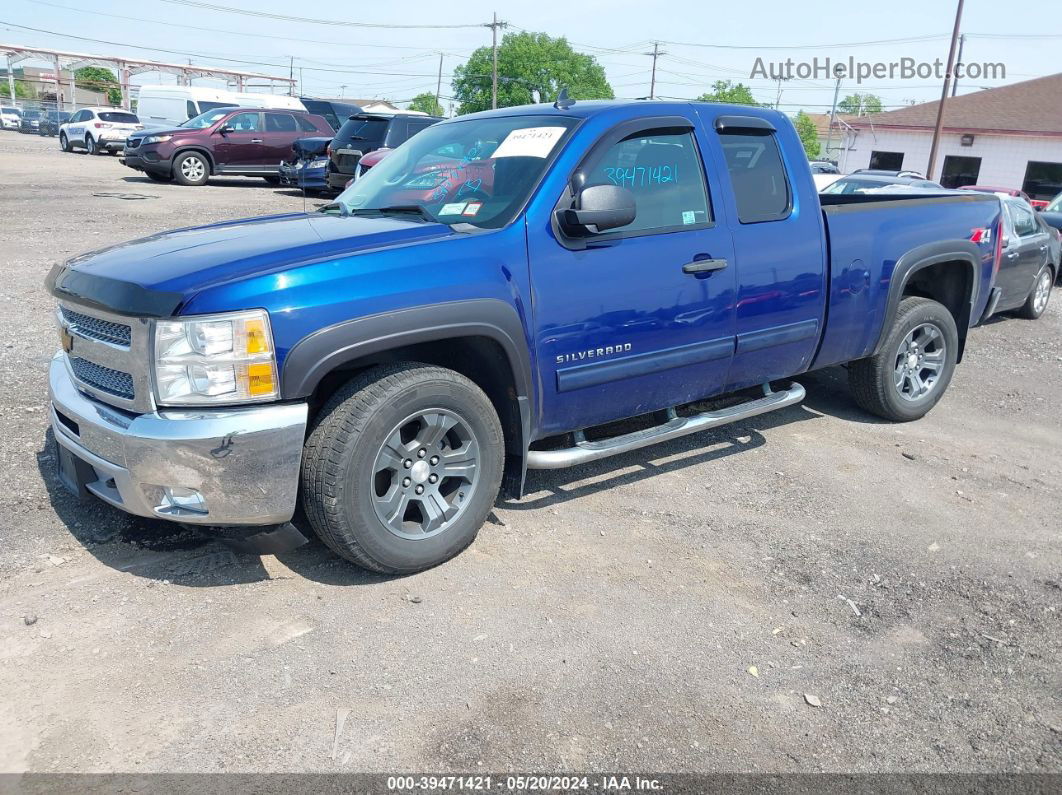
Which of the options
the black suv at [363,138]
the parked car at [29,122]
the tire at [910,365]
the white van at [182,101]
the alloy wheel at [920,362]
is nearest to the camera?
the tire at [910,365]

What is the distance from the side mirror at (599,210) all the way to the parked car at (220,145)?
56.1 feet

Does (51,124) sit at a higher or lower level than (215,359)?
higher

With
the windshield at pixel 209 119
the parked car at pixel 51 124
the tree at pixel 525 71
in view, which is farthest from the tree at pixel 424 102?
the windshield at pixel 209 119

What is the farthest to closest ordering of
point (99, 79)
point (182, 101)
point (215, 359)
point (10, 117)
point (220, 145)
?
point (99, 79), point (10, 117), point (182, 101), point (220, 145), point (215, 359)

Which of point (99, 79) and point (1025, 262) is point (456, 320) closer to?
point (1025, 262)

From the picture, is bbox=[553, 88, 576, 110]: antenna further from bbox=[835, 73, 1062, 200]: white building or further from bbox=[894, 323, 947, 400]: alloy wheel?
bbox=[835, 73, 1062, 200]: white building

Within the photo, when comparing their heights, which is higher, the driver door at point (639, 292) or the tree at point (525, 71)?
the tree at point (525, 71)

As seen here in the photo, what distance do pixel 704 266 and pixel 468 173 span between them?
1235 mm

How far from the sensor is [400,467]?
3580 millimetres

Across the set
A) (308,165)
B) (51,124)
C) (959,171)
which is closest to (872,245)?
(308,165)

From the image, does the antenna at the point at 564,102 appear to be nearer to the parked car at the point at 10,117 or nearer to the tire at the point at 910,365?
the tire at the point at 910,365

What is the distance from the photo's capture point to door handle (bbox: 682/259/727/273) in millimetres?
4277

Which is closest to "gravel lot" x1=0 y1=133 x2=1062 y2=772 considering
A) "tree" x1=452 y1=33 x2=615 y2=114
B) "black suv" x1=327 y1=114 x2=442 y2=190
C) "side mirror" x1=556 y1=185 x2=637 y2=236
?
"side mirror" x1=556 y1=185 x2=637 y2=236

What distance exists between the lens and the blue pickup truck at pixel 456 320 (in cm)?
318
